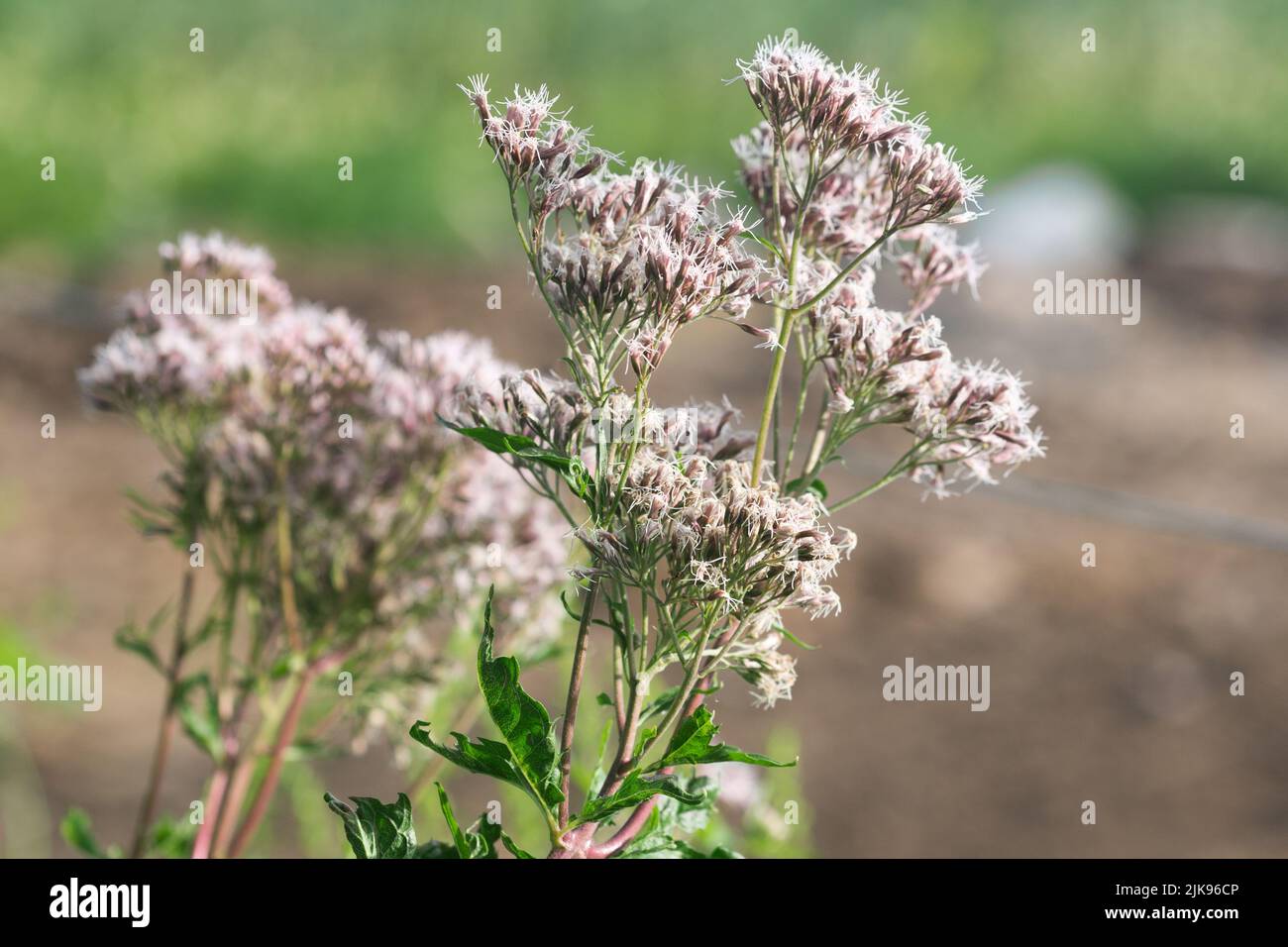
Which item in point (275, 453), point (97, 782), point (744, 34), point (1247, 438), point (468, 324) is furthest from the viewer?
point (744, 34)

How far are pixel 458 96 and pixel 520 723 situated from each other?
10.8 metres

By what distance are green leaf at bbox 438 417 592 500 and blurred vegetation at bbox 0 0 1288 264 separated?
23.2 ft

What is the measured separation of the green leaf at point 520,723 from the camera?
114cm

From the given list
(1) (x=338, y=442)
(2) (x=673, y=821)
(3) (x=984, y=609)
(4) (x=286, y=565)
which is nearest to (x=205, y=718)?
(4) (x=286, y=565)

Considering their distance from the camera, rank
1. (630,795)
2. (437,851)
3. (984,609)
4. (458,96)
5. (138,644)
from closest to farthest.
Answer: (630,795), (437,851), (138,644), (984,609), (458,96)

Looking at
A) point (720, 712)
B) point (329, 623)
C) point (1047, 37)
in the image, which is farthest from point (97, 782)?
point (1047, 37)

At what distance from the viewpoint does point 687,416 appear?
1205 millimetres

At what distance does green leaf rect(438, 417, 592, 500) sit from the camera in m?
1.15

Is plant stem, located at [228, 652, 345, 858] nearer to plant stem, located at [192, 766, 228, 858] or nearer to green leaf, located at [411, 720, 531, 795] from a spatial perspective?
plant stem, located at [192, 766, 228, 858]

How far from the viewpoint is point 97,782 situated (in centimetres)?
414

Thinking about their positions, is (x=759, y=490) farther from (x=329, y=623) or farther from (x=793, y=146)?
(x=329, y=623)

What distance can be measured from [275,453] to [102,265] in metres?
6.48

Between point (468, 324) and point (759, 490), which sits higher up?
point (468, 324)

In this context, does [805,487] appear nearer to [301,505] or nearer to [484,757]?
[484,757]
